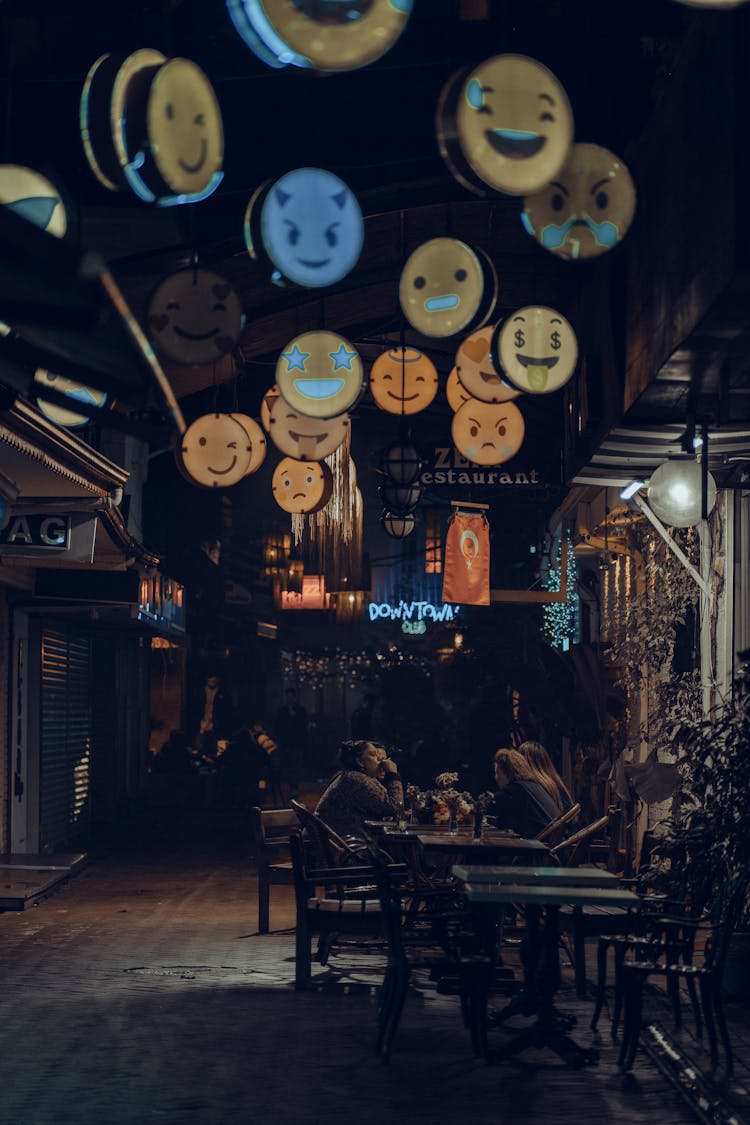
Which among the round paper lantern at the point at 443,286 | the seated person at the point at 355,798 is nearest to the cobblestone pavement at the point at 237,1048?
the seated person at the point at 355,798

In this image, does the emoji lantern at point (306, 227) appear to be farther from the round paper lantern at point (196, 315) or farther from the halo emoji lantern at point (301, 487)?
the halo emoji lantern at point (301, 487)

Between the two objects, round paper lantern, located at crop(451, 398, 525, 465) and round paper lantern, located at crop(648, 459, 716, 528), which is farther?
round paper lantern, located at crop(451, 398, 525, 465)

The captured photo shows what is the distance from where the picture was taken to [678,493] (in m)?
10.8

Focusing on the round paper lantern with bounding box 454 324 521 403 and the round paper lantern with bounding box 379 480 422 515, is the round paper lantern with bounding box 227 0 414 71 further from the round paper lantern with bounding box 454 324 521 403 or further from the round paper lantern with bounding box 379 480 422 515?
the round paper lantern with bounding box 379 480 422 515

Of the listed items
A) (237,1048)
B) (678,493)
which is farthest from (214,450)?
(237,1048)

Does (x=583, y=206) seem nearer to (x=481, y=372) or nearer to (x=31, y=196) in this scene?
(x=481, y=372)

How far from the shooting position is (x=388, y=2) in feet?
19.0

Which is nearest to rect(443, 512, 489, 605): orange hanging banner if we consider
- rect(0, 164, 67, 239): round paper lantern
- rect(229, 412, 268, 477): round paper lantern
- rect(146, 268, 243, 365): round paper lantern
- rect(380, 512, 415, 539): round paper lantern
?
rect(380, 512, 415, 539): round paper lantern

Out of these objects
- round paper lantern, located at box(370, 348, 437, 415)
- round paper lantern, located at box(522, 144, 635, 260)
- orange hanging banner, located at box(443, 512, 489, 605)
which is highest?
round paper lantern, located at box(522, 144, 635, 260)

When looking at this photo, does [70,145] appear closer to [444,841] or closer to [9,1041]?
[444,841]

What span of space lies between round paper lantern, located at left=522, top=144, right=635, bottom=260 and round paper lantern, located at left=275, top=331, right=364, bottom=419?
2.35m

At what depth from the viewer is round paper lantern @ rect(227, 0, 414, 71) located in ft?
18.8

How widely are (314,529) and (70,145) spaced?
5.02 m

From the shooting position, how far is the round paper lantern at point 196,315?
354 inches
